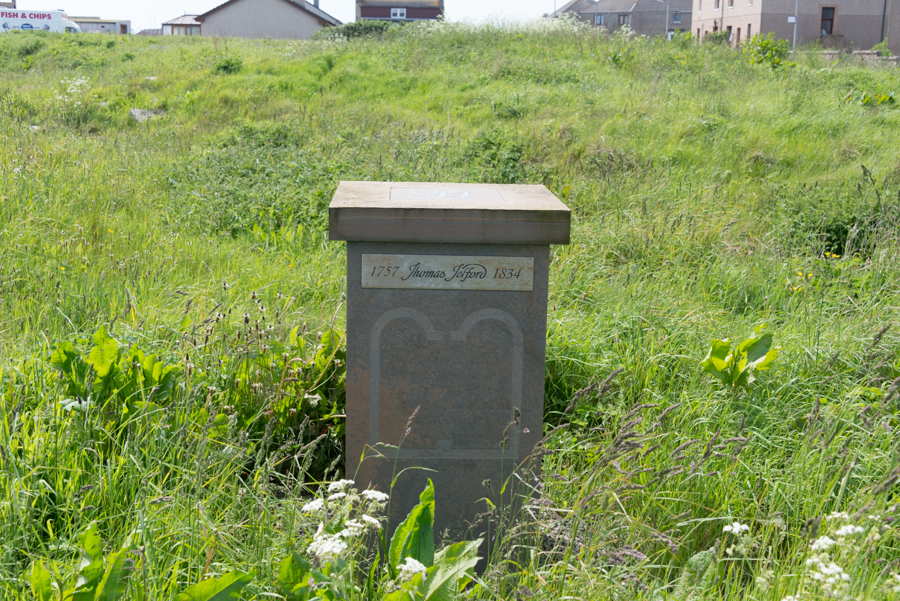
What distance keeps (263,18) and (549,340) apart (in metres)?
51.4

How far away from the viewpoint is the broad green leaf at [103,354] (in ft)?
8.88

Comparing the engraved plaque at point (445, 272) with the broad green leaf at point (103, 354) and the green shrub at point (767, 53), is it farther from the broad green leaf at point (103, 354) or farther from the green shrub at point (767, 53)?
the green shrub at point (767, 53)

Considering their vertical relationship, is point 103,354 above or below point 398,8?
below

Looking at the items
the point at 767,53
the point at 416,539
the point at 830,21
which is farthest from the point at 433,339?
the point at 830,21

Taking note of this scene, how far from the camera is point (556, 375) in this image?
3.51m

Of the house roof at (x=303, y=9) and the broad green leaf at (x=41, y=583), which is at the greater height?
the house roof at (x=303, y=9)

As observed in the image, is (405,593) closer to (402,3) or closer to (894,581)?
(894,581)

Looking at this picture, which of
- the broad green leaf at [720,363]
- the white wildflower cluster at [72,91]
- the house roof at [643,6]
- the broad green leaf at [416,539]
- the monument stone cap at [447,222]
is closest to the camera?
the broad green leaf at [416,539]

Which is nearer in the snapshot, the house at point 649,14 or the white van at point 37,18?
the white van at point 37,18

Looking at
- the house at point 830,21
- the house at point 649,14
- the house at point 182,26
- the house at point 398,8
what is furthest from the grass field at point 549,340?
the house at point 182,26

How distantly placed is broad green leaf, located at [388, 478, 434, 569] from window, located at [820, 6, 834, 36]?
46.6 m

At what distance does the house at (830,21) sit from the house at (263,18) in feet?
86.0

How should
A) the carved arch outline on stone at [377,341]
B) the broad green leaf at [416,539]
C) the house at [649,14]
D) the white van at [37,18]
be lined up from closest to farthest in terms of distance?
the broad green leaf at [416,539] → the carved arch outline on stone at [377,341] → the white van at [37,18] → the house at [649,14]

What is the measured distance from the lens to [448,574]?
1.88 meters
